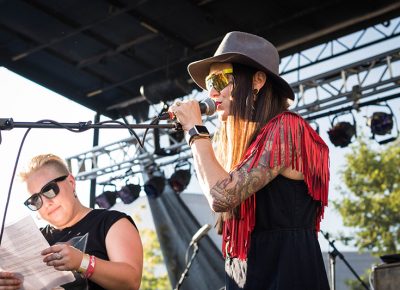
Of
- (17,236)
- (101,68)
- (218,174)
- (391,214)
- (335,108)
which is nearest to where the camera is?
(218,174)

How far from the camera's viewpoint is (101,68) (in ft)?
29.4

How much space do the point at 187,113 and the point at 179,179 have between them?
624 cm

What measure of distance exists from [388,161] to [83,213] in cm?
1260

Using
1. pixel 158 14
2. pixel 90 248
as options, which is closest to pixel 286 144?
pixel 90 248

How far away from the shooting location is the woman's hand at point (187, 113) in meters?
2.39

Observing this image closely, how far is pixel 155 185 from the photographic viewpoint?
343 inches

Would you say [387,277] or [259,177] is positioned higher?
[259,177]

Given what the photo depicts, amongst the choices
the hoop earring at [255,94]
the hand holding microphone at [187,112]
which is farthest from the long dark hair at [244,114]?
the hand holding microphone at [187,112]

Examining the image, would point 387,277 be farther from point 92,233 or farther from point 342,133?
point 92,233

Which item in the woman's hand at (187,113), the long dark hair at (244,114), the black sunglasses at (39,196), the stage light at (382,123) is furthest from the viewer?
the stage light at (382,123)

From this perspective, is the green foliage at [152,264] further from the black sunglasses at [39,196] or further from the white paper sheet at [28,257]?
the white paper sheet at [28,257]

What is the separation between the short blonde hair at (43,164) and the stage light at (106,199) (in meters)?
5.88

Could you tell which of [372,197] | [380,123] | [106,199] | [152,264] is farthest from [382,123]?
[152,264]

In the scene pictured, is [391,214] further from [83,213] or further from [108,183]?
[83,213]
